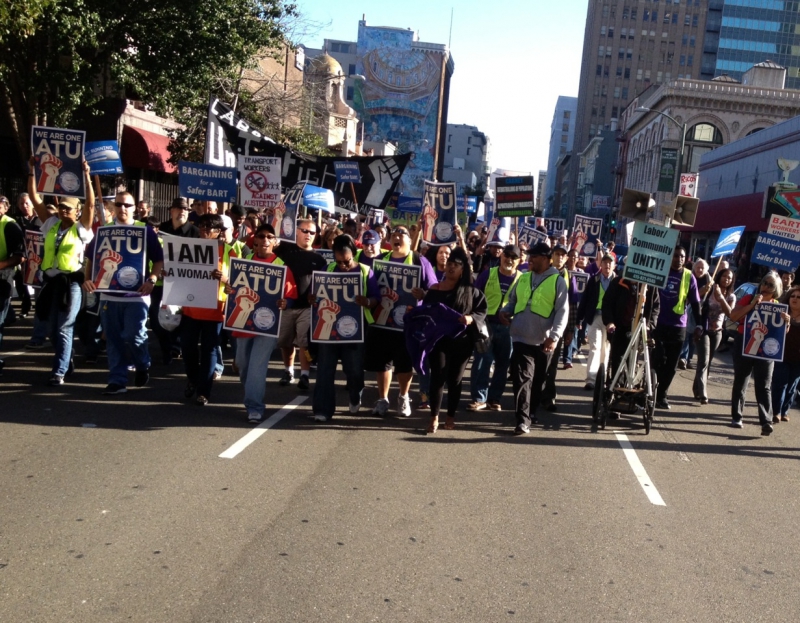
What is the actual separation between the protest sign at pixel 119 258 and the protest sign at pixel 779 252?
8626 millimetres

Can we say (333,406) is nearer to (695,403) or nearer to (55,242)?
(55,242)

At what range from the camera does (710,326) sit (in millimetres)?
13484

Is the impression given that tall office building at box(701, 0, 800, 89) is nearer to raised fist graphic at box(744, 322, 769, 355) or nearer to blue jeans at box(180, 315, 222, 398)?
raised fist graphic at box(744, 322, 769, 355)

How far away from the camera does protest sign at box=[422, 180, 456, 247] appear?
13016mm

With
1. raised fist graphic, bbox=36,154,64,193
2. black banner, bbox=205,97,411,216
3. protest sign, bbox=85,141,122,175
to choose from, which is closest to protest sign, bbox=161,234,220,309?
raised fist graphic, bbox=36,154,64,193

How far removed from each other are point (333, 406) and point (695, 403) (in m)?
5.50

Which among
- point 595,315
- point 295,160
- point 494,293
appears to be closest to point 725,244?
point 595,315

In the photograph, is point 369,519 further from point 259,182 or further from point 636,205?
point 259,182

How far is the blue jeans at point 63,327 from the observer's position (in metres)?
9.40

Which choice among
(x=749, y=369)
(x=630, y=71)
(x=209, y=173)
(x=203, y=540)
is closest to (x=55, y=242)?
(x=209, y=173)

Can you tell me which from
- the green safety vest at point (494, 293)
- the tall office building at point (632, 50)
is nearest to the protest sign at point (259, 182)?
the green safety vest at point (494, 293)

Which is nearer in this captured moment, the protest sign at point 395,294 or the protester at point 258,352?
the protester at point 258,352

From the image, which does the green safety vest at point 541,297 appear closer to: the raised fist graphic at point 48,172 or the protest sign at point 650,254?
the protest sign at point 650,254

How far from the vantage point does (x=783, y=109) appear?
71562 millimetres
